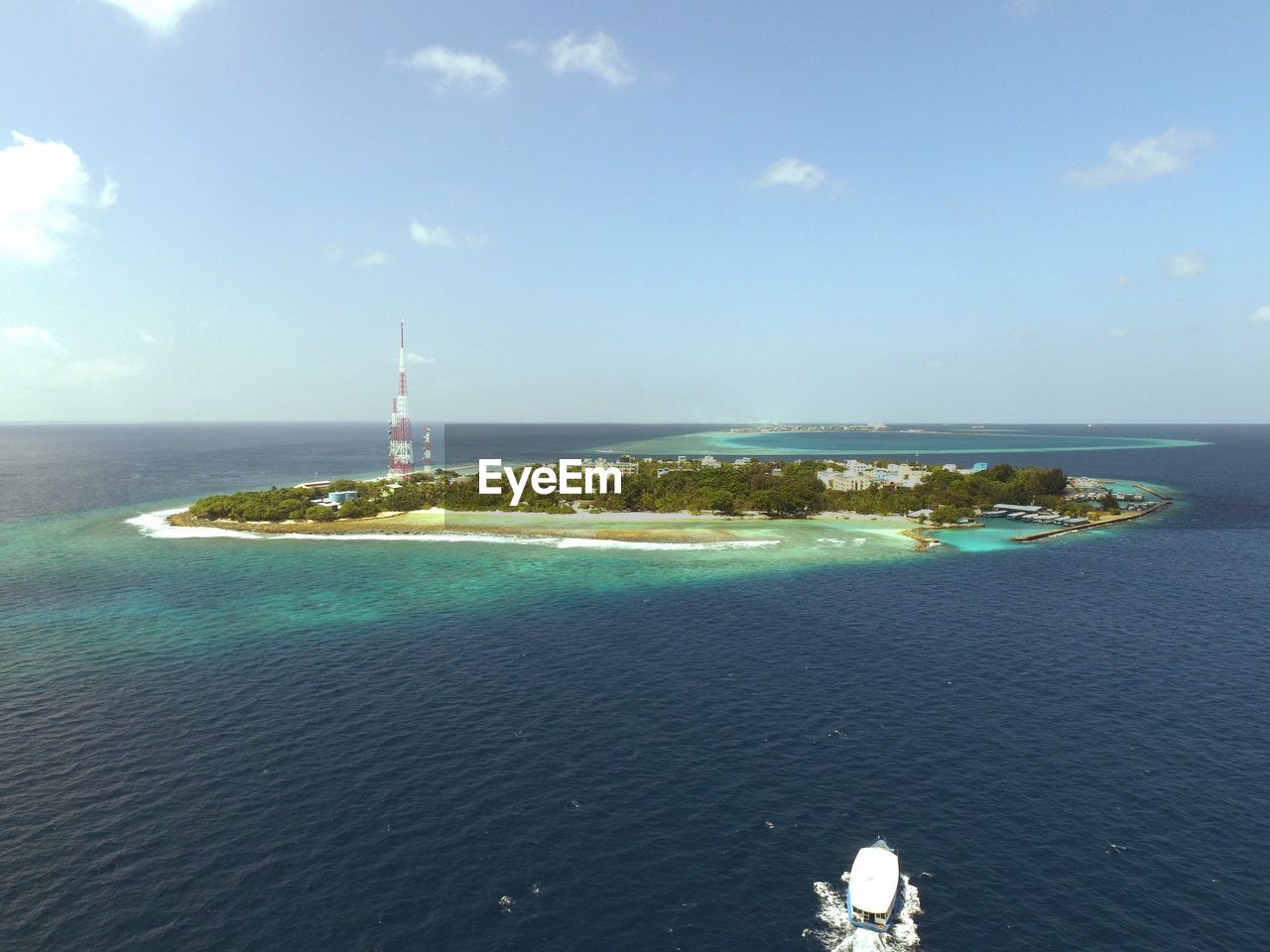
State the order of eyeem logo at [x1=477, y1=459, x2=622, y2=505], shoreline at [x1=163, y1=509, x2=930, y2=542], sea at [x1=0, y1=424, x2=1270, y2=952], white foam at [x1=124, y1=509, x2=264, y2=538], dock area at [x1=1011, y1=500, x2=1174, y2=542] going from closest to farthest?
1. sea at [x1=0, y1=424, x2=1270, y2=952]
2. white foam at [x1=124, y1=509, x2=264, y2=538]
3. dock area at [x1=1011, y1=500, x2=1174, y2=542]
4. shoreline at [x1=163, y1=509, x2=930, y2=542]
5. eyeem logo at [x1=477, y1=459, x2=622, y2=505]

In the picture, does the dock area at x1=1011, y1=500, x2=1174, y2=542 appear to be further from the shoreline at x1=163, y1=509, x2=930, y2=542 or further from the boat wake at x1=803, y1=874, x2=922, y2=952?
the boat wake at x1=803, y1=874, x2=922, y2=952

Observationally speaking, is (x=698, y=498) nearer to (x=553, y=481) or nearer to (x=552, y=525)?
(x=553, y=481)

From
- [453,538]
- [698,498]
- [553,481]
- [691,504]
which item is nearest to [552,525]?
[453,538]

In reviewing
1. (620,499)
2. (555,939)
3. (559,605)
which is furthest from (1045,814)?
(620,499)

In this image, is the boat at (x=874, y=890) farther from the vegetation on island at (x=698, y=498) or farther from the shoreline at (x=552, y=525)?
the vegetation on island at (x=698, y=498)

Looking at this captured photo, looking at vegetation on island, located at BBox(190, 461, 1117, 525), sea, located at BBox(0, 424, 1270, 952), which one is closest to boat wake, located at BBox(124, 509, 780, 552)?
vegetation on island, located at BBox(190, 461, 1117, 525)

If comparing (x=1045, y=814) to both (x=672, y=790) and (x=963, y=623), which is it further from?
(x=963, y=623)
